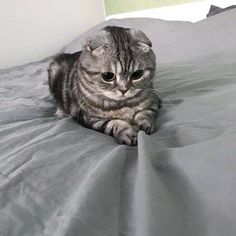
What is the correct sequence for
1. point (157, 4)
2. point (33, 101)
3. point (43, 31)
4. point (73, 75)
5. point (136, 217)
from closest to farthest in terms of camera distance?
point (136, 217), point (73, 75), point (33, 101), point (157, 4), point (43, 31)

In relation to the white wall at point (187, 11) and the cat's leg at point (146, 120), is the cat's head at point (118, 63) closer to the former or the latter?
the cat's leg at point (146, 120)

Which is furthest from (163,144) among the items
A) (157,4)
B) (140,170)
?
(157,4)

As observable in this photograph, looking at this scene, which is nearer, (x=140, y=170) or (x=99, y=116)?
(x=140, y=170)

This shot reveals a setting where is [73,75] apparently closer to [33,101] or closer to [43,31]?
[33,101]

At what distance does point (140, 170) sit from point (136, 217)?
107 mm

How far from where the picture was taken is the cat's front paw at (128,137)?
853 mm

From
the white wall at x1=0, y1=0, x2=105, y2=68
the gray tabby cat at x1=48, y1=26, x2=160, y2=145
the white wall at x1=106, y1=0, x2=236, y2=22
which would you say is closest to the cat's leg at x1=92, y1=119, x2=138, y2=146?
the gray tabby cat at x1=48, y1=26, x2=160, y2=145

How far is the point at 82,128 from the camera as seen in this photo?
1011 mm

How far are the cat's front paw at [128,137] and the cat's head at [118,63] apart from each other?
14 centimetres

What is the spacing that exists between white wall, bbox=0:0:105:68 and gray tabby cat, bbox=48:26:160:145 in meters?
1.46

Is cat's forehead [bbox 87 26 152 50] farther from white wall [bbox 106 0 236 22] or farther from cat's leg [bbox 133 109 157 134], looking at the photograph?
white wall [bbox 106 0 236 22]

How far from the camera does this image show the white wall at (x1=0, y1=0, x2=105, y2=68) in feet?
7.88

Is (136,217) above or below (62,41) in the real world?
above

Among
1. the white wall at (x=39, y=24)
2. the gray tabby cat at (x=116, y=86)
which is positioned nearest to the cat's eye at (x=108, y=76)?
the gray tabby cat at (x=116, y=86)
